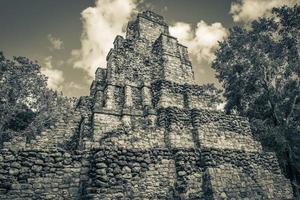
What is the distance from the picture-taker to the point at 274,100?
18.2 m

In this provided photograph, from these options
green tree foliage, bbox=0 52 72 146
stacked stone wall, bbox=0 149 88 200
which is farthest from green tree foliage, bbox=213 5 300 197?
green tree foliage, bbox=0 52 72 146

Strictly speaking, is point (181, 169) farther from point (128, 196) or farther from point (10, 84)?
point (10, 84)

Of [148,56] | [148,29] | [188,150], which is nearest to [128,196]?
[188,150]

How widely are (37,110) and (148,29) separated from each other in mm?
13821

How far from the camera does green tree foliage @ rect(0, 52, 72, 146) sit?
19969mm

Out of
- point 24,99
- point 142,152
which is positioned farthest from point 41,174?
point 24,99

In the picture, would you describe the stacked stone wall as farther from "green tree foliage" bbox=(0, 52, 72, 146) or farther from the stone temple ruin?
"green tree foliage" bbox=(0, 52, 72, 146)

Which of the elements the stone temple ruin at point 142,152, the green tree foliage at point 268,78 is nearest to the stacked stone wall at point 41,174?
the stone temple ruin at point 142,152

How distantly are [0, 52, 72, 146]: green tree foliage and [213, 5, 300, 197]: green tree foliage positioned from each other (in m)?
16.7

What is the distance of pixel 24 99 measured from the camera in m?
21.5

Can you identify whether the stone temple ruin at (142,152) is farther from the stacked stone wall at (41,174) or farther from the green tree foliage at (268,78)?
the green tree foliage at (268,78)

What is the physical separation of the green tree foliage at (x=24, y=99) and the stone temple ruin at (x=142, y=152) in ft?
32.1

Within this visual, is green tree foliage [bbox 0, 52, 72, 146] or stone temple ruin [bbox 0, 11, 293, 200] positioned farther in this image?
green tree foliage [bbox 0, 52, 72, 146]

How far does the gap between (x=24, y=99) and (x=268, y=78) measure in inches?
872
